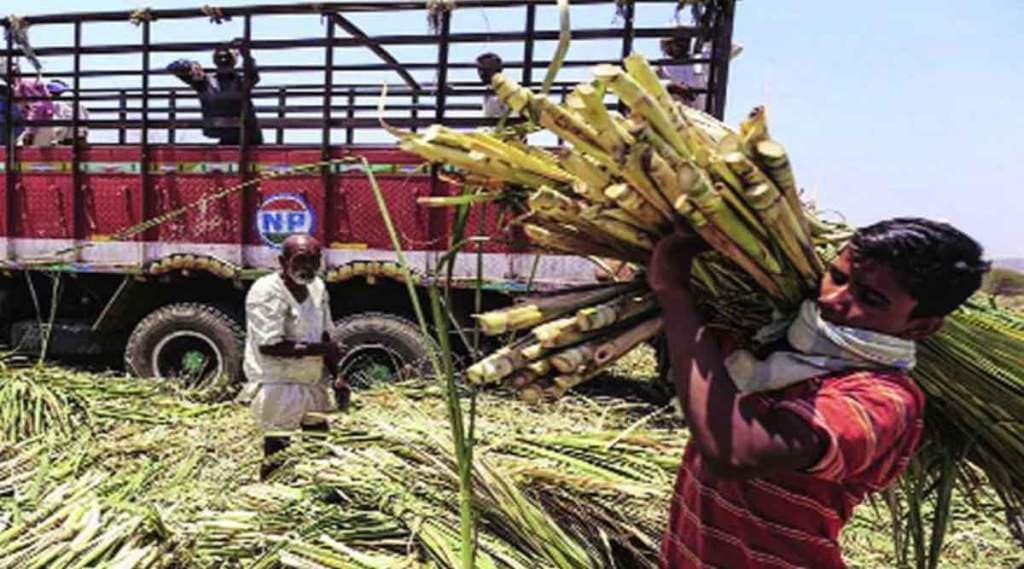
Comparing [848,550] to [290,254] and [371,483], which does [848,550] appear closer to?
[371,483]

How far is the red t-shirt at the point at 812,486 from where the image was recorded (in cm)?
139

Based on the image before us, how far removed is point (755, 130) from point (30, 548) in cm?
214

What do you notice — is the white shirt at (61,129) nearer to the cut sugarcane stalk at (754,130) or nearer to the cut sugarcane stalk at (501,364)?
the cut sugarcane stalk at (501,364)

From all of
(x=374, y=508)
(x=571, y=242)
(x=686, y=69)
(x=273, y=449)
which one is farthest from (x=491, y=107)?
(x=571, y=242)

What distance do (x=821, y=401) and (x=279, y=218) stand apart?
5739 mm

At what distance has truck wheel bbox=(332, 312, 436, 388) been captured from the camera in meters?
6.38

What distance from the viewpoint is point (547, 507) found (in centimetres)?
245

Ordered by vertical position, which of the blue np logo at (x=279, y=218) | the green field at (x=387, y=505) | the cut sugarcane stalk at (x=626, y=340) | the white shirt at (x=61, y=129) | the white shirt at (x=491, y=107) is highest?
A: the white shirt at (x=491, y=107)

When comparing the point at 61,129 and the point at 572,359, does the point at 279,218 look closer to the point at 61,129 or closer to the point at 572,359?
the point at 61,129

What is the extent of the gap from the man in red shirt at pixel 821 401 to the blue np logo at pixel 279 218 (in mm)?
5433

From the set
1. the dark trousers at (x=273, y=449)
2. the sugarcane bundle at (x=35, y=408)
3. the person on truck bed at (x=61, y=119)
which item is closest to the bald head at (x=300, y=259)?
the dark trousers at (x=273, y=449)

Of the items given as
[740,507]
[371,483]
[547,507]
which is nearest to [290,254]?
[371,483]

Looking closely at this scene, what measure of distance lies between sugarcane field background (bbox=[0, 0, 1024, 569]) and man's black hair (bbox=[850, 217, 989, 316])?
14 cm


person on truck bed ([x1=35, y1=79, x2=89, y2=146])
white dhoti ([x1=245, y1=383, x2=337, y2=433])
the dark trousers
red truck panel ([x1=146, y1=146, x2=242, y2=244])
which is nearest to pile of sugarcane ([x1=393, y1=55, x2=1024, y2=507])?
the dark trousers
